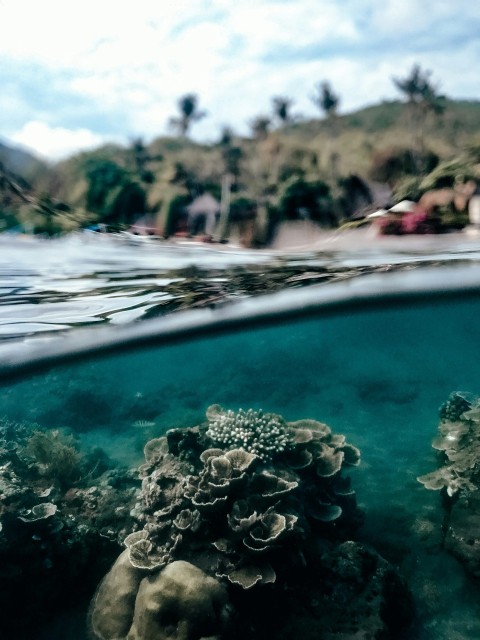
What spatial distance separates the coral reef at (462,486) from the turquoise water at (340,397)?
519 mm

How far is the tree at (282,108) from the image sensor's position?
3672mm

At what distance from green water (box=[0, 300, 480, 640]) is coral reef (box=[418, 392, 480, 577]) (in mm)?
538

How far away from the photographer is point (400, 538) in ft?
34.2

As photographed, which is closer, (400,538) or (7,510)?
(7,510)

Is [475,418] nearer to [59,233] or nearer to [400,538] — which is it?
[400,538]

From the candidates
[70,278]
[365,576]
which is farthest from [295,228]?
[365,576]

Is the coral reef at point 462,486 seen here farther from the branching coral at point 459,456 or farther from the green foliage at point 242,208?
the green foliage at point 242,208

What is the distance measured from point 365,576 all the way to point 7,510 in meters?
6.24

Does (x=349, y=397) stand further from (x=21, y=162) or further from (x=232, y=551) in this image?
(x=21, y=162)

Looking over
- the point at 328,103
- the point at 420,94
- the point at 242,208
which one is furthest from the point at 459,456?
the point at 328,103

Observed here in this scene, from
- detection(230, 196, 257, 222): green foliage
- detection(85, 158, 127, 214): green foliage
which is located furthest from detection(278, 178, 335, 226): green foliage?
detection(85, 158, 127, 214): green foliage

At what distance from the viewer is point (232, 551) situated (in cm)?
782

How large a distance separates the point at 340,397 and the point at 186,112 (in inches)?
746

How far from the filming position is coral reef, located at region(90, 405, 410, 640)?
24.5 feet
